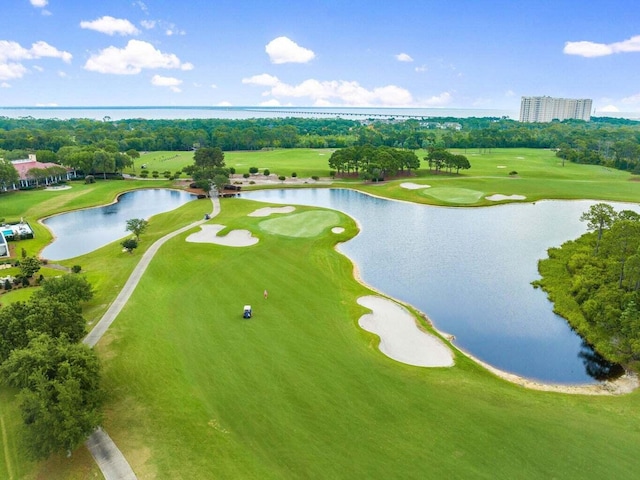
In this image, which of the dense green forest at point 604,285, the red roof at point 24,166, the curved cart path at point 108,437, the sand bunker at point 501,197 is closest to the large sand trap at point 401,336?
the dense green forest at point 604,285

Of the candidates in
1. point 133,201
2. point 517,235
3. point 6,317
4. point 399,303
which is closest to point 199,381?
point 6,317

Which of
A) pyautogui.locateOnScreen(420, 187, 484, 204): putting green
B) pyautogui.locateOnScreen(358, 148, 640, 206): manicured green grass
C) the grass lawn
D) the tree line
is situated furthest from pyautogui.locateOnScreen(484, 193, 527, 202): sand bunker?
the tree line

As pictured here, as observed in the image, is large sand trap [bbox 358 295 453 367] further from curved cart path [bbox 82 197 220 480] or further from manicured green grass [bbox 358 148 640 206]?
manicured green grass [bbox 358 148 640 206]

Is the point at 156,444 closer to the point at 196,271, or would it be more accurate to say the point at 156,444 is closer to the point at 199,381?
the point at 199,381

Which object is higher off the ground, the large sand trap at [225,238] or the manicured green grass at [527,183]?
the manicured green grass at [527,183]

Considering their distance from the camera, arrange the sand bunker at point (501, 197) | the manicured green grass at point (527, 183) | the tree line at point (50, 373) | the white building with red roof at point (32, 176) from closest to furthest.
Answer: the tree line at point (50, 373), the sand bunker at point (501, 197), the manicured green grass at point (527, 183), the white building with red roof at point (32, 176)

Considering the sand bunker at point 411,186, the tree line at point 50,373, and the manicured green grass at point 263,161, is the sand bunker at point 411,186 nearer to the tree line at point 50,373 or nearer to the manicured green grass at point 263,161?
the manicured green grass at point 263,161
